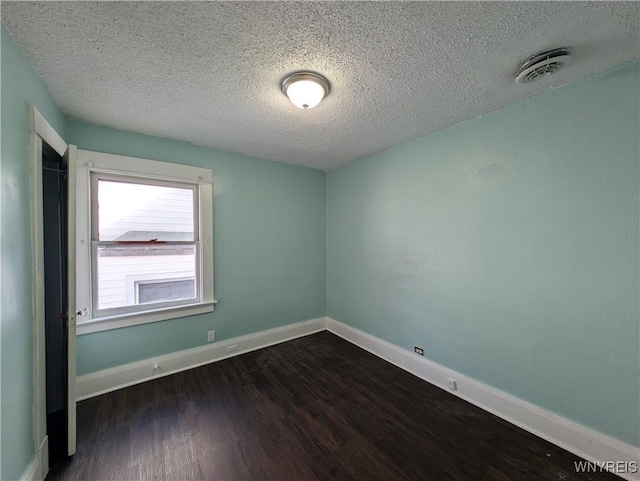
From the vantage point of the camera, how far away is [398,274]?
2.70 m

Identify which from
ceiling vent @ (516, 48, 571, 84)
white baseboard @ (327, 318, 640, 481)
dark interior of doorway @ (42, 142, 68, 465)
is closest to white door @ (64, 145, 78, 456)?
dark interior of doorway @ (42, 142, 68, 465)

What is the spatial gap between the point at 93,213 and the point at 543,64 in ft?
11.5

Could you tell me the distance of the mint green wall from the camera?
56.1 inches

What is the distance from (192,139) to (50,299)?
1.78m

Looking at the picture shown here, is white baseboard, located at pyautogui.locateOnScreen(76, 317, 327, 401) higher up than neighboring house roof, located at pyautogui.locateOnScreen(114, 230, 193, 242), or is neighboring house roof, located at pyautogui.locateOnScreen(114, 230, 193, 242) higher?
neighboring house roof, located at pyautogui.locateOnScreen(114, 230, 193, 242)

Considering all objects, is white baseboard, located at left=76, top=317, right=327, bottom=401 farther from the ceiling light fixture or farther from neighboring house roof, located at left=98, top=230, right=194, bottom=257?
the ceiling light fixture

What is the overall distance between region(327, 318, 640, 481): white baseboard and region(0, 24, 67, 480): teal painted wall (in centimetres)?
279

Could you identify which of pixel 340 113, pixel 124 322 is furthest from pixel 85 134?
pixel 340 113

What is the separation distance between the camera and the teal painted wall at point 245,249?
2232 millimetres

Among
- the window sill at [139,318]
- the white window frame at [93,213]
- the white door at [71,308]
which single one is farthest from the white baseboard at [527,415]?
the white door at [71,308]

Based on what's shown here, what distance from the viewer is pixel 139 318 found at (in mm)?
2312

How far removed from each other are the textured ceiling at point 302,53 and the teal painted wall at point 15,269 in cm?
25

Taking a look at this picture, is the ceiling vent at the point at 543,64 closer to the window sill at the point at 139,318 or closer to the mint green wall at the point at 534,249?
the mint green wall at the point at 534,249

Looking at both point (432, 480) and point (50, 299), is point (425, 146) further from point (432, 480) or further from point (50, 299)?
point (50, 299)
